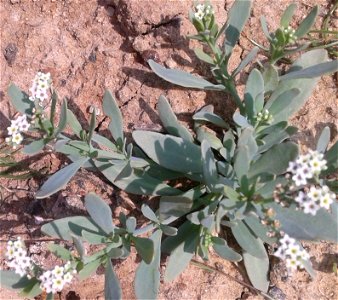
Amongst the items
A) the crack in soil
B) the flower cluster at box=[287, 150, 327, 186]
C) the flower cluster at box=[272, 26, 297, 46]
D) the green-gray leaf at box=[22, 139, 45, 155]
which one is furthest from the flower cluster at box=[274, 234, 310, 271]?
the crack in soil

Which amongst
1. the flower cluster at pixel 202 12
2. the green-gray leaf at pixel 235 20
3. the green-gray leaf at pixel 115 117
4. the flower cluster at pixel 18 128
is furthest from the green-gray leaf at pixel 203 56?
the flower cluster at pixel 18 128

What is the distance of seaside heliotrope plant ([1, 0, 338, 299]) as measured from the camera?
276 cm

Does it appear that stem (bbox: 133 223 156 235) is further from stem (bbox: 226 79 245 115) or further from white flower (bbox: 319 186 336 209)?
white flower (bbox: 319 186 336 209)

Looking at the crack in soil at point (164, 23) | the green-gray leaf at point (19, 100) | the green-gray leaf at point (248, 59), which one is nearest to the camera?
the green-gray leaf at point (19, 100)

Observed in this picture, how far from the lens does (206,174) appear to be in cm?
296

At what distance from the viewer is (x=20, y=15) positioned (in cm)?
412

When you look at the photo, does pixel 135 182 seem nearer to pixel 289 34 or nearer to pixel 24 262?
pixel 24 262

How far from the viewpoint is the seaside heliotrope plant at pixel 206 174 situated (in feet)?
9.04

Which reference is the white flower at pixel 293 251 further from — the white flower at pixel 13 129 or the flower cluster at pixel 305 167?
the white flower at pixel 13 129

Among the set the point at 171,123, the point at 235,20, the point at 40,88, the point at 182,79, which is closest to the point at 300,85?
the point at 235,20

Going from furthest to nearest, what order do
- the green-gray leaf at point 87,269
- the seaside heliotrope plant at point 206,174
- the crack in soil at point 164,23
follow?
1. the crack in soil at point 164,23
2. the green-gray leaf at point 87,269
3. the seaside heliotrope plant at point 206,174

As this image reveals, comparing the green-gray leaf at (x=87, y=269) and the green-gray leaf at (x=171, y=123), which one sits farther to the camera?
the green-gray leaf at (x=171, y=123)

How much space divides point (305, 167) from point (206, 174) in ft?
2.14

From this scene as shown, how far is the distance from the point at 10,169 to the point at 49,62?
36.0 inches
